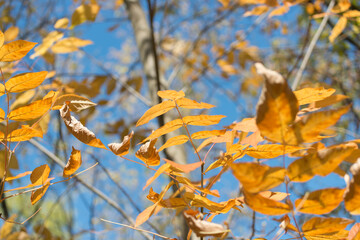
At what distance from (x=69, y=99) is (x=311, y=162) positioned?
0.34 m

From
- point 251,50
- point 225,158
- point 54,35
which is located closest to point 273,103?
point 225,158

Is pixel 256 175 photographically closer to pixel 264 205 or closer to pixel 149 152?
pixel 264 205

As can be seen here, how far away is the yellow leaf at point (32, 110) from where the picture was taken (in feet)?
1.46

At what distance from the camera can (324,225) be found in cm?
34

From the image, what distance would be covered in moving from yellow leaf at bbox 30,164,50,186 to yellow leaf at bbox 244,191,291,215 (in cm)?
31

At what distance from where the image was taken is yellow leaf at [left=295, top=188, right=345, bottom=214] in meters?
0.30

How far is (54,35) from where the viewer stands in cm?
93

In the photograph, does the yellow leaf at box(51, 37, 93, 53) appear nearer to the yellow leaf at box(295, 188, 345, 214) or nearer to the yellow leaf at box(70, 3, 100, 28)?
the yellow leaf at box(70, 3, 100, 28)

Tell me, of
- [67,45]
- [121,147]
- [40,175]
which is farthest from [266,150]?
[67,45]

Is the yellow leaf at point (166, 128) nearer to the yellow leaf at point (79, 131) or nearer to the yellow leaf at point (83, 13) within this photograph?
the yellow leaf at point (79, 131)

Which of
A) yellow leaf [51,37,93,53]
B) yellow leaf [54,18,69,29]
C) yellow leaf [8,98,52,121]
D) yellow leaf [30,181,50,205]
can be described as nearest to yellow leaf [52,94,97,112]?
yellow leaf [8,98,52,121]

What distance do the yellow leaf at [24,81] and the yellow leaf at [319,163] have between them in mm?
382

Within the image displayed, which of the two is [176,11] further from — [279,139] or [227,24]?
[279,139]

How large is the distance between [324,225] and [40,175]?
0.39 metres
